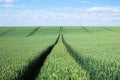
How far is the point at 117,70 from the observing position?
1486 centimetres

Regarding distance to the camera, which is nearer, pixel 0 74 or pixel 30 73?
pixel 0 74

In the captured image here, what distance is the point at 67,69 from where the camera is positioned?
17.2 metres

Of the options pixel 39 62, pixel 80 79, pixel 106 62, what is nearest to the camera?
pixel 80 79

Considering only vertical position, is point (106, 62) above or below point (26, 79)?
above

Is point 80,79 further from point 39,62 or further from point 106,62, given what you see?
point 39,62

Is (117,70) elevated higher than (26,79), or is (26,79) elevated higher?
(117,70)

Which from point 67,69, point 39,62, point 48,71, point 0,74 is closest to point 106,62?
point 67,69

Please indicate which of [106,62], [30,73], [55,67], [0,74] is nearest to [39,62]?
[30,73]

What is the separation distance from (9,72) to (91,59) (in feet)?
23.6

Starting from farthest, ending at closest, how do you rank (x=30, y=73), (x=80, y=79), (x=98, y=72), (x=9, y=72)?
(x=30, y=73), (x=98, y=72), (x=9, y=72), (x=80, y=79)

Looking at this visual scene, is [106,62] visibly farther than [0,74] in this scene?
Yes

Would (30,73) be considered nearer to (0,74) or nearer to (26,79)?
(26,79)

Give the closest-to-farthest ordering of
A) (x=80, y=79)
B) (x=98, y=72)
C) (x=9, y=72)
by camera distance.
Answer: (x=80, y=79) → (x=9, y=72) → (x=98, y=72)

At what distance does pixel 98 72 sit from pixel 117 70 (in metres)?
1.62
